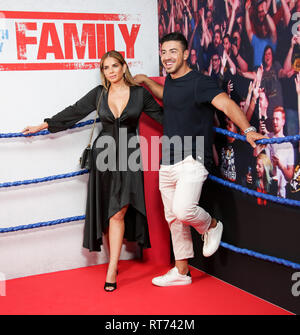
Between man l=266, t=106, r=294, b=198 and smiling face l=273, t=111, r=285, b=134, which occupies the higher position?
smiling face l=273, t=111, r=285, b=134

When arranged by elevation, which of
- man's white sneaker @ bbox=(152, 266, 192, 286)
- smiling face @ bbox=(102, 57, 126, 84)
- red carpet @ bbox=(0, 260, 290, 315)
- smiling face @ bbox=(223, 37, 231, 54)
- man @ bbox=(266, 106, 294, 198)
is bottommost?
red carpet @ bbox=(0, 260, 290, 315)

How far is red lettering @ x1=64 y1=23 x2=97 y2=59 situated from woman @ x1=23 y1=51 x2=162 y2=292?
0.35 meters

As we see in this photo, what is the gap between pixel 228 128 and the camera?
127 inches

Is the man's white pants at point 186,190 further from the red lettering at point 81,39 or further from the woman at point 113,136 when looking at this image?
the red lettering at point 81,39

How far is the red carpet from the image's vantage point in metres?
2.93

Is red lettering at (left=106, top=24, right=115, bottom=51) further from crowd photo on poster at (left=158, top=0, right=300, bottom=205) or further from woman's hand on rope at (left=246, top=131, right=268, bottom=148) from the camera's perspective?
woman's hand on rope at (left=246, top=131, right=268, bottom=148)

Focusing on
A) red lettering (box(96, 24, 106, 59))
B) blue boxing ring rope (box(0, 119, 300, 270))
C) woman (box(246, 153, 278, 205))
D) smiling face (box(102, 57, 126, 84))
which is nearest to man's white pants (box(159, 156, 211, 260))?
blue boxing ring rope (box(0, 119, 300, 270))

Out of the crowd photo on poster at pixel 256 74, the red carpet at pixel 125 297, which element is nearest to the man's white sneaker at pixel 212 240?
the red carpet at pixel 125 297

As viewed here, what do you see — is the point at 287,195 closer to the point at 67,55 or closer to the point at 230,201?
the point at 230,201

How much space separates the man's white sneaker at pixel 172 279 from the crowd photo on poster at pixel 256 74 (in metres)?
0.74

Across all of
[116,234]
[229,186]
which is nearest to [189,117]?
[229,186]

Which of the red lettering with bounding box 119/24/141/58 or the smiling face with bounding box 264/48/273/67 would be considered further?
the red lettering with bounding box 119/24/141/58

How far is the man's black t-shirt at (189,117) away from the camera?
10.1 ft

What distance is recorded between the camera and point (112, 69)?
336 centimetres
